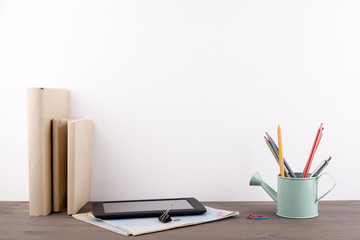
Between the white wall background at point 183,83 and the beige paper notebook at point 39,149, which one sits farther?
the white wall background at point 183,83

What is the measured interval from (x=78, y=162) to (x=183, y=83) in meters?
0.32

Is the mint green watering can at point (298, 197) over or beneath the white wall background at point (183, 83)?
beneath

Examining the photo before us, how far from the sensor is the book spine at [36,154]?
86 centimetres

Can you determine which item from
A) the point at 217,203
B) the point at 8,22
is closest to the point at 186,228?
the point at 217,203

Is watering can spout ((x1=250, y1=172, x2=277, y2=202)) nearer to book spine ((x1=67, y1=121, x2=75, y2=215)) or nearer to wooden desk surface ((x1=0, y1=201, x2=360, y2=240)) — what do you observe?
wooden desk surface ((x1=0, y1=201, x2=360, y2=240))

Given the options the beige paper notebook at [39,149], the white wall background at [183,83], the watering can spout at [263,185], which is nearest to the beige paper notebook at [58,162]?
the beige paper notebook at [39,149]

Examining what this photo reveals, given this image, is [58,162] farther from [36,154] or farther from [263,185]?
[263,185]

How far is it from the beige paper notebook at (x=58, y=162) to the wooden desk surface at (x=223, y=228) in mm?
34

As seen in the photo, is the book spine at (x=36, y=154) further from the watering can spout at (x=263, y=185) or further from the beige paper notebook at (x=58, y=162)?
the watering can spout at (x=263, y=185)

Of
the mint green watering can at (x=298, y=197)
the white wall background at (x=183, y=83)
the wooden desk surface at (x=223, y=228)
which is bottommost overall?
the wooden desk surface at (x=223, y=228)

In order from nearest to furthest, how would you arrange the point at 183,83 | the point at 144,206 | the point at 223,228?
the point at 223,228 → the point at 144,206 → the point at 183,83

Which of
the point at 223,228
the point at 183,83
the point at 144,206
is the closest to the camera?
the point at 223,228

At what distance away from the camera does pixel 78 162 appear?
905mm

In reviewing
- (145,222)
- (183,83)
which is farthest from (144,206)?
(183,83)
